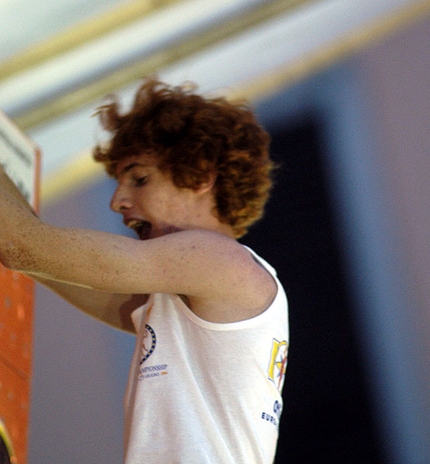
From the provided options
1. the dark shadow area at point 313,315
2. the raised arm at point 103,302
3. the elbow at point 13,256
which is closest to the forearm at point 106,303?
the raised arm at point 103,302

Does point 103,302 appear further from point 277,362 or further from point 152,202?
point 277,362

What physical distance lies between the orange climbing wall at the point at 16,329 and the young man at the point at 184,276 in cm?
12

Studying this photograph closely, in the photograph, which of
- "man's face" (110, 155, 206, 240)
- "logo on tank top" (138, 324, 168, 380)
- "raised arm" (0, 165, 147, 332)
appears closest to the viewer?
"logo on tank top" (138, 324, 168, 380)

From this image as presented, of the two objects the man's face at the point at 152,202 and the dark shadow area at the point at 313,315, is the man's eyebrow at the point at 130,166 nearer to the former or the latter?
the man's face at the point at 152,202

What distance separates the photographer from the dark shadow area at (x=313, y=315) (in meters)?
2.66

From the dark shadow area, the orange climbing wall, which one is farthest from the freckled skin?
Answer: the dark shadow area

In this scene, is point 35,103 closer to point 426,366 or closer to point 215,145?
point 215,145

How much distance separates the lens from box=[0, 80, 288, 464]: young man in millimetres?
1214

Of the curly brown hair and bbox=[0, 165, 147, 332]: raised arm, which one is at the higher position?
the curly brown hair

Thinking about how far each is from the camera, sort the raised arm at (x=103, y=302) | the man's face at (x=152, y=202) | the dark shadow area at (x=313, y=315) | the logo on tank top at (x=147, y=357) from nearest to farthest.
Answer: the logo on tank top at (x=147, y=357), the man's face at (x=152, y=202), the raised arm at (x=103, y=302), the dark shadow area at (x=313, y=315)

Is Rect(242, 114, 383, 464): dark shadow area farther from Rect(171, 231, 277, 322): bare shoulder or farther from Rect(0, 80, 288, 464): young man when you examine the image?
Rect(171, 231, 277, 322): bare shoulder

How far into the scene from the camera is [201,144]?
153cm

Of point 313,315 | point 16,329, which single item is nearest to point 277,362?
point 16,329

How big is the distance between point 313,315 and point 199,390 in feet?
5.09
